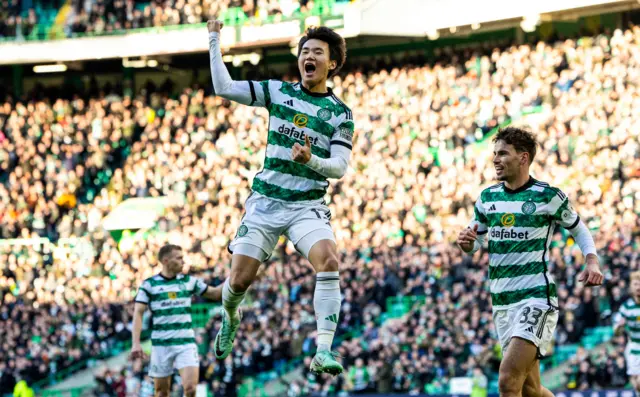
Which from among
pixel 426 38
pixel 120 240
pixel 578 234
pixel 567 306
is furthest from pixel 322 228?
pixel 426 38

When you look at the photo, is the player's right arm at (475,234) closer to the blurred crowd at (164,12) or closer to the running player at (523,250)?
the running player at (523,250)

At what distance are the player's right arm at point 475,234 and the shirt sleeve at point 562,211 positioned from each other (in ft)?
2.02

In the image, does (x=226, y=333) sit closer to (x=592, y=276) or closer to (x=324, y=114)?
(x=324, y=114)

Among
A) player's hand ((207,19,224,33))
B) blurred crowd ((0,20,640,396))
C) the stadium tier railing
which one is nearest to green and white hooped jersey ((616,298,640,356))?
blurred crowd ((0,20,640,396))

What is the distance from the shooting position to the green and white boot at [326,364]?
358 inches

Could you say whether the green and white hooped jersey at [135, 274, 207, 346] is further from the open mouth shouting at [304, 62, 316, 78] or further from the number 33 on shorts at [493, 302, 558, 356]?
the number 33 on shorts at [493, 302, 558, 356]

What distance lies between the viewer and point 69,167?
32250 millimetres

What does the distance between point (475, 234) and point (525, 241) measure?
0.50m

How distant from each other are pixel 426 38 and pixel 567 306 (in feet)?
44.3

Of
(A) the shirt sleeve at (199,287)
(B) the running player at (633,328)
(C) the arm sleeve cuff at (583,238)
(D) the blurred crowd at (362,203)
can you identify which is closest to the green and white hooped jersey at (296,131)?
(C) the arm sleeve cuff at (583,238)

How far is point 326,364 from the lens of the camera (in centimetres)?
910

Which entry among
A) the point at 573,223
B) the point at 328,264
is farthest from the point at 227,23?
the point at 328,264

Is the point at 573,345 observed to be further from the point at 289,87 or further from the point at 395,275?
the point at 289,87

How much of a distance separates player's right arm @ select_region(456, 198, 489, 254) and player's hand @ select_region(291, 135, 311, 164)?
1600 mm
